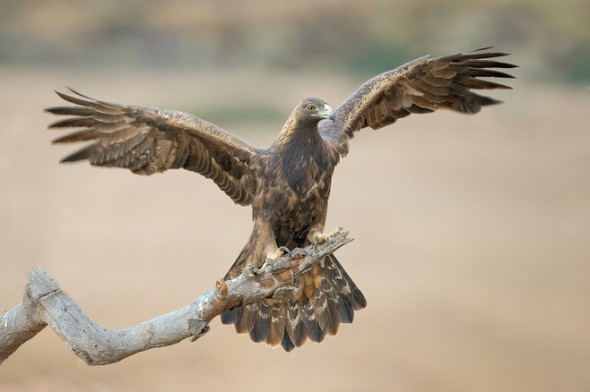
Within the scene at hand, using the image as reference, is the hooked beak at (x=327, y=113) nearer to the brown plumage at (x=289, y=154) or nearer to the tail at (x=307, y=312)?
the brown plumage at (x=289, y=154)

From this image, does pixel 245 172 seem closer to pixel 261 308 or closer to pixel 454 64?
pixel 261 308

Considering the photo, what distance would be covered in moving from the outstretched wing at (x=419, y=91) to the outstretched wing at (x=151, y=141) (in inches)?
24.4

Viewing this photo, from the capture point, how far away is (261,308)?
557cm

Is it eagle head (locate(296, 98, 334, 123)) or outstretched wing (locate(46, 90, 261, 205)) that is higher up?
eagle head (locate(296, 98, 334, 123))

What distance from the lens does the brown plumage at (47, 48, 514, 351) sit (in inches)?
203

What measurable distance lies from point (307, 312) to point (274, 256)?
83 centimetres

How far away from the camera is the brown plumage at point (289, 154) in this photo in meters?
5.17

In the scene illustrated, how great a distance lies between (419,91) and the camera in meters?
A: 6.03

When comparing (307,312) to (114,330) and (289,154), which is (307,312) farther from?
(114,330)

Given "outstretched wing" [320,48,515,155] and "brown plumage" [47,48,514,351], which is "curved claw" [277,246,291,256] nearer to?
"brown plumage" [47,48,514,351]

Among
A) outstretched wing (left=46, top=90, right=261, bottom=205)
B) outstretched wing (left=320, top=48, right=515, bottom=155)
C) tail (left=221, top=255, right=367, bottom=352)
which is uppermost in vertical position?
outstretched wing (left=320, top=48, right=515, bottom=155)

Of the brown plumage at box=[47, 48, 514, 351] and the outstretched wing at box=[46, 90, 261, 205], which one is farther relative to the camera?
the outstretched wing at box=[46, 90, 261, 205]

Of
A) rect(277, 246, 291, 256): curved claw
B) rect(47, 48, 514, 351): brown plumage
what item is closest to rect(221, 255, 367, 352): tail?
rect(47, 48, 514, 351): brown plumage

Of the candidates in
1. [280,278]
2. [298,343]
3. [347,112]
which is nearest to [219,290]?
[280,278]
